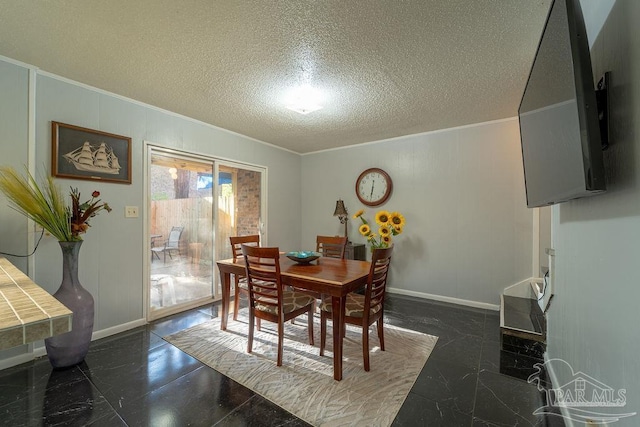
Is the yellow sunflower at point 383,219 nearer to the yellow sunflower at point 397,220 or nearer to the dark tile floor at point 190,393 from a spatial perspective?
the yellow sunflower at point 397,220

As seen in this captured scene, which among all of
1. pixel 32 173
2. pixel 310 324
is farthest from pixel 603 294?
pixel 32 173

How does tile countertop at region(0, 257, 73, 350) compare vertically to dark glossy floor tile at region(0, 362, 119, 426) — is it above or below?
above

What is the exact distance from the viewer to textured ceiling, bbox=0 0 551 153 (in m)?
1.48

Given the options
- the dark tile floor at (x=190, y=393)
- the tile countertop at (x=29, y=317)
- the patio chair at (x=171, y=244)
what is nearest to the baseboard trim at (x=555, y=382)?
the dark tile floor at (x=190, y=393)

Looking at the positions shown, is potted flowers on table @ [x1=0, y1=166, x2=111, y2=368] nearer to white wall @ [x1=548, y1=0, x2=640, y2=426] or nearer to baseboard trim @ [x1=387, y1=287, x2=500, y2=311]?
white wall @ [x1=548, y1=0, x2=640, y2=426]

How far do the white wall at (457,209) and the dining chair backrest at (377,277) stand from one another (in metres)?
1.79

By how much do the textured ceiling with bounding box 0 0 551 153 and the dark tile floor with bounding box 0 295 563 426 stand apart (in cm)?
236

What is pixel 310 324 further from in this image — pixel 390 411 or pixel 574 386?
pixel 574 386

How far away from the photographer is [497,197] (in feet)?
10.4

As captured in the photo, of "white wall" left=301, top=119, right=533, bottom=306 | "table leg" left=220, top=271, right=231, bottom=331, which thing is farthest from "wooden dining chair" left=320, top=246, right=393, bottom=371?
"white wall" left=301, top=119, right=533, bottom=306

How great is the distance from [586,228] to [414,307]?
2.37 meters

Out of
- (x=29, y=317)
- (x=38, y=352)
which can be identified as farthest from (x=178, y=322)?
(x=29, y=317)

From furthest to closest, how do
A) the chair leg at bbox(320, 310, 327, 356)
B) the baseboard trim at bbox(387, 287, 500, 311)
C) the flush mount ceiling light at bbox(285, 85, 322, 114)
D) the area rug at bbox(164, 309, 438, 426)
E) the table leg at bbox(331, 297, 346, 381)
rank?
the baseboard trim at bbox(387, 287, 500, 311)
the flush mount ceiling light at bbox(285, 85, 322, 114)
the chair leg at bbox(320, 310, 327, 356)
the table leg at bbox(331, 297, 346, 381)
the area rug at bbox(164, 309, 438, 426)

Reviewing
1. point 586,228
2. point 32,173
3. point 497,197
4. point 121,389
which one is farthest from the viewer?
point 497,197
